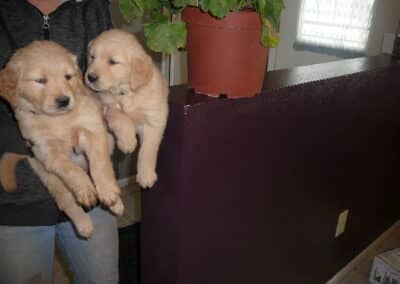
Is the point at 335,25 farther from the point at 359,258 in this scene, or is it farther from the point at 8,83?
the point at 8,83

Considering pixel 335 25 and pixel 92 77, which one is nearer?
pixel 92 77

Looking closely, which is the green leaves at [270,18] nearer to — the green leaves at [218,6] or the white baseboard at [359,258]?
the green leaves at [218,6]

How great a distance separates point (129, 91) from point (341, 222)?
1403 mm

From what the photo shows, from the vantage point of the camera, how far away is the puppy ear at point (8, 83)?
2.73 ft

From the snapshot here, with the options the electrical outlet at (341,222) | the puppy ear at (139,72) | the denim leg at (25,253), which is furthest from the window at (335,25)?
the denim leg at (25,253)

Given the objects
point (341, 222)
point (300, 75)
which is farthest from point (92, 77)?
point (341, 222)

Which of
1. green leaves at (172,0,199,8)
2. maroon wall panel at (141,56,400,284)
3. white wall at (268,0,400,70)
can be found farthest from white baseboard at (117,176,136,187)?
green leaves at (172,0,199,8)

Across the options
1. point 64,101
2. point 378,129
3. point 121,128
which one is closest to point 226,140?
point 121,128

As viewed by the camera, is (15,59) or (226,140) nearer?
(15,59)

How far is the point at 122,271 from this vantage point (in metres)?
2.07

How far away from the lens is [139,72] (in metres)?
0.89

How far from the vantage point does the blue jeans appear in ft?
3.34

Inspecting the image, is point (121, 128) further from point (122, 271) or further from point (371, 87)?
point (122, 271)

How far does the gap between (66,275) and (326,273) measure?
4.64ft
